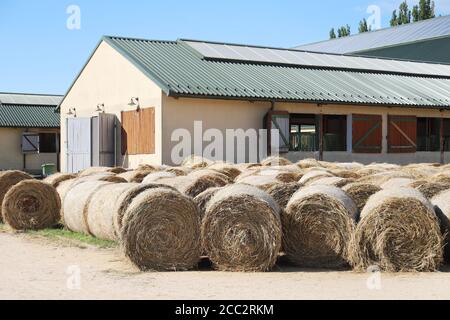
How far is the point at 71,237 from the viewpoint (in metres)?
12.4

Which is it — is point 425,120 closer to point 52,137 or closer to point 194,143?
point 194,143

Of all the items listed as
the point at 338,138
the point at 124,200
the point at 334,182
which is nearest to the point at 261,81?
the point at 338,138

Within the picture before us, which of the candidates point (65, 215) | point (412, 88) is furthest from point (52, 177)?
point (412, 88)

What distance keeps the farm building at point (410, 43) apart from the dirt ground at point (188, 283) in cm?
3554

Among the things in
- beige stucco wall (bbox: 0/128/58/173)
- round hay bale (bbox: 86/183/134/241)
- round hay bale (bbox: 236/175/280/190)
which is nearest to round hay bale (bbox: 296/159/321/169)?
round hay bale (bbox: 236/175/280/190)

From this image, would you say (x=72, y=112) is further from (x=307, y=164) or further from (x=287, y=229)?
(x=287, y=229)

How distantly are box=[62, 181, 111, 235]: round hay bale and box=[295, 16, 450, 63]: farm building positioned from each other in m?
33.2

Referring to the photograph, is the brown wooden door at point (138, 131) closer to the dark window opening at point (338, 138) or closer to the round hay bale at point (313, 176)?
the dark window opening at point (338, 138)

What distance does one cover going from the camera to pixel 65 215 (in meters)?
13.4

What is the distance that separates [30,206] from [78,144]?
1046 cm

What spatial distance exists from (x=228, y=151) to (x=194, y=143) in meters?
1.14

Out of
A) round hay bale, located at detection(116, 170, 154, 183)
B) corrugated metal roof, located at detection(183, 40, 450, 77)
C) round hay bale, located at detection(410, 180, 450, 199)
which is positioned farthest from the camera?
corrugated metal roof, located at detection(183, 40, 450, 77)

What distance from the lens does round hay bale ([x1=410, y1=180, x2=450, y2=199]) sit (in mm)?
10531

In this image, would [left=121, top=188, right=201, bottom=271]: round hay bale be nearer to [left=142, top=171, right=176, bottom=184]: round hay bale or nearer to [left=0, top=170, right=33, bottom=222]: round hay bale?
[left=142, top=171, right=176, bottom=184]: round hay bale
